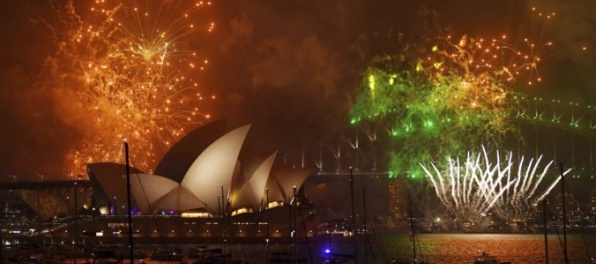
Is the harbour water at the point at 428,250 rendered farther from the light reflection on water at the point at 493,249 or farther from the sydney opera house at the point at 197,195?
the sydney opera house at the point at 197,195

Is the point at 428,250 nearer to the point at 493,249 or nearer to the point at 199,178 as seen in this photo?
the point at 493,249

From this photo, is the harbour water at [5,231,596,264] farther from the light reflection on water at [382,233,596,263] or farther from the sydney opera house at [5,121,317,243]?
the sydney opera house at [5,121,317,243]

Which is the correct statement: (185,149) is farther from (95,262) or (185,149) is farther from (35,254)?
(95,262)

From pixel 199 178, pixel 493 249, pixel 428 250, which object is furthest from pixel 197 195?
pixel 493 249

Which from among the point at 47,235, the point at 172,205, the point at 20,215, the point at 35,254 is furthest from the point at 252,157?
the point at 20,215

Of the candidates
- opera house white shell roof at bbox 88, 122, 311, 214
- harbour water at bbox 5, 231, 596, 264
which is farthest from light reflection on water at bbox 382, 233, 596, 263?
opera house white shell roof at bbox 88, 122, 311, 214

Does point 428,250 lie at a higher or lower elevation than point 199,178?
lower

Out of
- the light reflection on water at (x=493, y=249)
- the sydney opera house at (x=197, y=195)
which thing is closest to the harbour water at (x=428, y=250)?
the light reflection on water at (x=493, y=249)

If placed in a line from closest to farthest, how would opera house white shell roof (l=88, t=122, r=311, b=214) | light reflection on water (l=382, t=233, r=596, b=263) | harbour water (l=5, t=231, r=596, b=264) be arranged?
harbour water (l=5, t=231, r=596, b=264) < light reflection on water (l=382, t=233, r=596, b=263) < opera house white shell roof (l=88, t=122, r=311, b=214)
